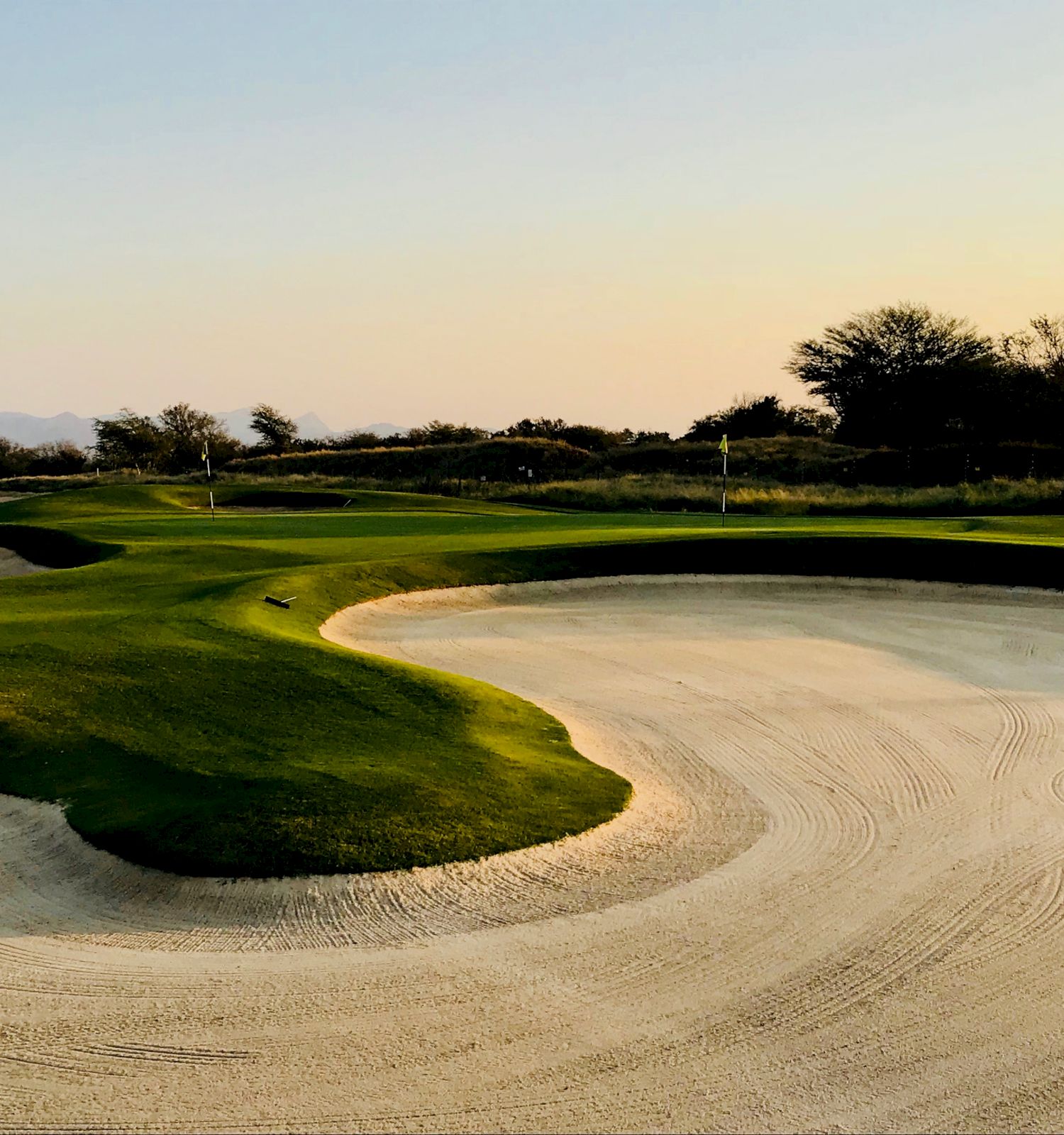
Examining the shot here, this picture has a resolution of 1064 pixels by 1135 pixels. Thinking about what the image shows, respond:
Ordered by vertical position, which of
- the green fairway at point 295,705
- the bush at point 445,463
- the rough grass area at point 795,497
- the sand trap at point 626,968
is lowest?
the sand trap at point 626,968

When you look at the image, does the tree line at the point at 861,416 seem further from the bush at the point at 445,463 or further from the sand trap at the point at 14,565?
the sand trap at the point at 14,565

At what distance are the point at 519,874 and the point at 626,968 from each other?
1354 millimetres

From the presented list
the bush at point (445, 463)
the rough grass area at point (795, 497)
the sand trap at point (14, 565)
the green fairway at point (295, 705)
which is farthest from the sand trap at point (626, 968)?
the bush at point (445, 463)

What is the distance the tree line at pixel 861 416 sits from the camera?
72.2 metres

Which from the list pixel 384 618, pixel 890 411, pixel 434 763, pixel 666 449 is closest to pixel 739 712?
pixel 434 763

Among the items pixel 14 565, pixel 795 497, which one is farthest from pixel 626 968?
pixel 795 497

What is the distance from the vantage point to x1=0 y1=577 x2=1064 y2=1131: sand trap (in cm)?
517

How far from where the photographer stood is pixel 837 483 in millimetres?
56844

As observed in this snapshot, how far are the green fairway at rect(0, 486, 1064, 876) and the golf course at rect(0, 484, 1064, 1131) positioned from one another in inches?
2.0

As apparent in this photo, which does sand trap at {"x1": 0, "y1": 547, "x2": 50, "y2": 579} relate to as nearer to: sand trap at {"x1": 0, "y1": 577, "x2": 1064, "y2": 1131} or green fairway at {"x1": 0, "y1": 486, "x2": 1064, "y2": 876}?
green fairway at {"x1": 0, "y1": 486, "x2": 1064, "y2": 876}

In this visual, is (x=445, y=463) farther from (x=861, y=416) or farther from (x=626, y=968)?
(x=626, y=968)

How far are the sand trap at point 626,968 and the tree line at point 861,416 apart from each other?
62126mm

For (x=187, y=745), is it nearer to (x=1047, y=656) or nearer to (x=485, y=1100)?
(x=485, y=1100)

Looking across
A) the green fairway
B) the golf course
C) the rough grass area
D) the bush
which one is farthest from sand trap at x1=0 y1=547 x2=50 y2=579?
the bush
